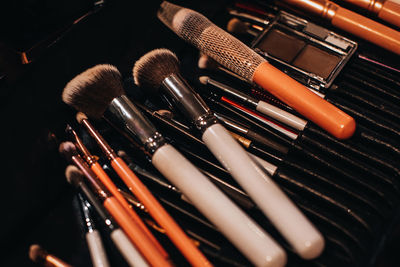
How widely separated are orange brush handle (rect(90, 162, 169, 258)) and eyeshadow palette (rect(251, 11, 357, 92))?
1.30 ft

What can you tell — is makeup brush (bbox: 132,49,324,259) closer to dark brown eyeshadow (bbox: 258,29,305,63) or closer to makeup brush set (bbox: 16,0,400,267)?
makeup brush set (bbox: 16,0,400,267)

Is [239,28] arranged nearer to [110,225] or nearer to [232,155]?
[232,155]

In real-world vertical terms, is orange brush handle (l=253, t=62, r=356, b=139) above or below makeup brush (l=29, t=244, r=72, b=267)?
above

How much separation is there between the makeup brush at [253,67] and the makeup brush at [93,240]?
371 mm

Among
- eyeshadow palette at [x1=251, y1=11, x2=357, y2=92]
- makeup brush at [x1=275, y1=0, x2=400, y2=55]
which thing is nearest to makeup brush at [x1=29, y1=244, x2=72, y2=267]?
eyeshadow palette at [x1=251, y1=11, x2=357, y2=92]

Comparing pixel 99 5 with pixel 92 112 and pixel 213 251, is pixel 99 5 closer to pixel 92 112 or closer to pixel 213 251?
pixel 92 112

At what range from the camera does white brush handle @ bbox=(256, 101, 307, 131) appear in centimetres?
67

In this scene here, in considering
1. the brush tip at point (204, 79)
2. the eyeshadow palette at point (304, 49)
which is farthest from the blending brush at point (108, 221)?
the eyeshadow palette at point (304, 49)

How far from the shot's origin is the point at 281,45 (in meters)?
0.79

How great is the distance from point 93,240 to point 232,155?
0.26 meters

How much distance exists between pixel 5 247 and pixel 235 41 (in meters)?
0.54

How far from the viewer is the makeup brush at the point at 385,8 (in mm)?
774

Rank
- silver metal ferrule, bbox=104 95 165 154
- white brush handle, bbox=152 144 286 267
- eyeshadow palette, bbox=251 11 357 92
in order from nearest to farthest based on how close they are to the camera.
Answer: white brush handle, bbox=152 144 286 267 → silver metal ferrule, bbox=104 95 165 154 → eyeshadow palette, bbox=251 11 357 92

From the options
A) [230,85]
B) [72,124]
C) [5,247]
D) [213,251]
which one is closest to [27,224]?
[5,247]
